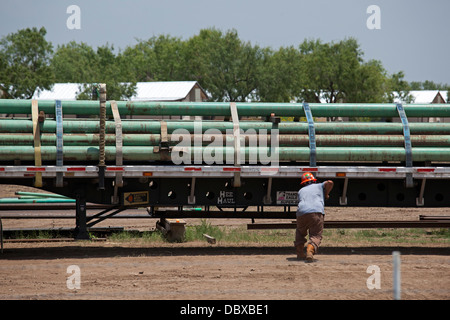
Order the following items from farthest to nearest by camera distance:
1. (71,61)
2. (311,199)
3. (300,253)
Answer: (71,61), (300,253), (311,199)

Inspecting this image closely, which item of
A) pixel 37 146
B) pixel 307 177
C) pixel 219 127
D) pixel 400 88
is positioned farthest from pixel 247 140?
pixel 400 88

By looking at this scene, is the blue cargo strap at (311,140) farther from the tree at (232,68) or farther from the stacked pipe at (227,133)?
the tree at (232,68)

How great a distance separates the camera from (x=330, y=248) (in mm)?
12797

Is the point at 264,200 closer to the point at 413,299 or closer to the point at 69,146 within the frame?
the point at 69,146

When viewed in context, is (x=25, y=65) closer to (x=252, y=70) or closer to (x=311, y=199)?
(x=252, y=70)

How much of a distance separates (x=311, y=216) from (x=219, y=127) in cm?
250

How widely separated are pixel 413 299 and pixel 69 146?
650 cm

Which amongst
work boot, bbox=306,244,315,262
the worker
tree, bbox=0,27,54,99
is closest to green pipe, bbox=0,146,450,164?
the worker

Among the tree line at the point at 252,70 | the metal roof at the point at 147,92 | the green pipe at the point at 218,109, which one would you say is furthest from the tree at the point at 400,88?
the green pipe at the point at 218,109

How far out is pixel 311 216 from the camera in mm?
10805

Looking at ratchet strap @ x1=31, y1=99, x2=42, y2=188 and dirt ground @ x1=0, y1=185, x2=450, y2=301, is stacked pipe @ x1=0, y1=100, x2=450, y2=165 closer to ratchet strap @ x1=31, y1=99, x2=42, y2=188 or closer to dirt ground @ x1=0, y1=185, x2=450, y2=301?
ratchet strap @ x1=31, y1=99, x2=42, y2=188

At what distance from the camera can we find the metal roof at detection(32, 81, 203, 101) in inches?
Result: 2130

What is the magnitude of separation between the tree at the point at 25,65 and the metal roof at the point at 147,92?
108 cm

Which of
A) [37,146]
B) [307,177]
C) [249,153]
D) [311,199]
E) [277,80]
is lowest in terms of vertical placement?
[311,199]
